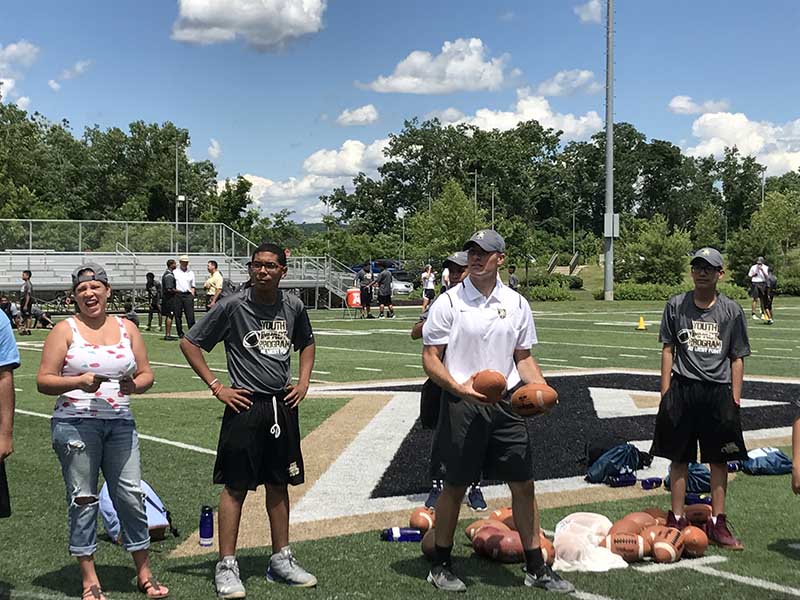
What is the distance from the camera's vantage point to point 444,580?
5.32m

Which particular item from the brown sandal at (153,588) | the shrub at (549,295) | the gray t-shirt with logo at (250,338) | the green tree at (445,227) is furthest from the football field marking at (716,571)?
the green tree at (445,227)

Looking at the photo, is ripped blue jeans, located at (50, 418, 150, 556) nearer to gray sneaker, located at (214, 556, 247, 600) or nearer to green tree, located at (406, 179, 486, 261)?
gray sneaker, located at (214, 556, 247, 600)

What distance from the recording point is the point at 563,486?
7.83 meters

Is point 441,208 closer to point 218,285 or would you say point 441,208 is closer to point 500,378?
point 218,285

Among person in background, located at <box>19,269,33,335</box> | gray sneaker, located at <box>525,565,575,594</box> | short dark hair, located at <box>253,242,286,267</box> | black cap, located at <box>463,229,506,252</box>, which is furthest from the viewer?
person in background, located at <box>19,269,33,335</box>

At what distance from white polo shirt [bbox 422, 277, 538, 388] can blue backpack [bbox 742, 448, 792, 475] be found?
383 centimetres

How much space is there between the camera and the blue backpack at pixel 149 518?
240 inches

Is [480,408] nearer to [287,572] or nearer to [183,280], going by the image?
[287,572]

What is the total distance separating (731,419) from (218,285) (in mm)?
18562

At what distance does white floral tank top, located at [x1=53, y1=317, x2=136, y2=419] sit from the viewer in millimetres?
5035

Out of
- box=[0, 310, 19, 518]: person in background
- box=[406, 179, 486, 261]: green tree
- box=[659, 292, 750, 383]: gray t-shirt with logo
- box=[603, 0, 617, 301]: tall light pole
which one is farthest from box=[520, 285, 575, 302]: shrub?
box=[0, 310, 19, 518]: person in background

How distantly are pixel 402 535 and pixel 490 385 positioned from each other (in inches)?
67.0

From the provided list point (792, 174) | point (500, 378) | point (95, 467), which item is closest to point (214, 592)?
point (95, 467)

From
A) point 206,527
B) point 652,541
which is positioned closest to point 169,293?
point 206,527
